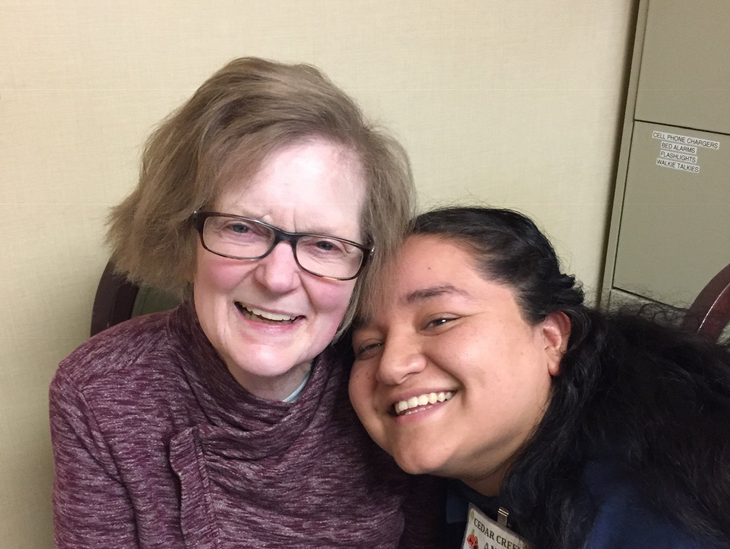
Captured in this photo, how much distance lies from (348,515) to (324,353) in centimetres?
30

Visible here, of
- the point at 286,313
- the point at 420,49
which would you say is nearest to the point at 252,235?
the point at 286,313

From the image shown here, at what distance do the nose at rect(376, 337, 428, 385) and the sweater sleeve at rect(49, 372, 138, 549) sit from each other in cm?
47

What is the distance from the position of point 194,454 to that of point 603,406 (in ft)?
2.25

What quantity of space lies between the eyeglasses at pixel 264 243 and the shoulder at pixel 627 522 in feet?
1.62

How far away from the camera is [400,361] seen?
1.00 m

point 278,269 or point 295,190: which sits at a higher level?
point 295,190

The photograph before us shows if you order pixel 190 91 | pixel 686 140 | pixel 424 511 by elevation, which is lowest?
pixel 424 511

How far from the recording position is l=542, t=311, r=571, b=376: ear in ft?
3.57

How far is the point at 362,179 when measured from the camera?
1.03 metres

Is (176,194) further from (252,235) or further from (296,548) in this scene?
(296,548)

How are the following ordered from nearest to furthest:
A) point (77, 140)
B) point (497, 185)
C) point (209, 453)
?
point (209, 453) → point (77, 140) → point (497, 185)

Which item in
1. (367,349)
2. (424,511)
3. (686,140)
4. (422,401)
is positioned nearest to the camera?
(422,401)

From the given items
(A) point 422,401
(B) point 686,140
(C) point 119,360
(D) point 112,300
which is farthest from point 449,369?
(B) point 686,140

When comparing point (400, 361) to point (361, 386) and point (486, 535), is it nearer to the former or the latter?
point (361, 386)
